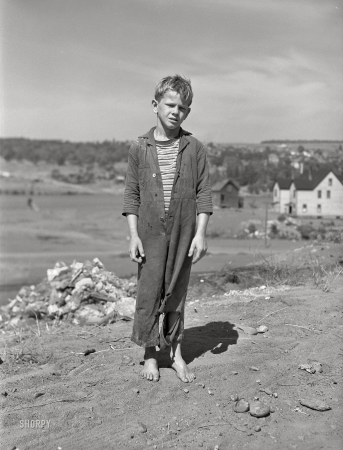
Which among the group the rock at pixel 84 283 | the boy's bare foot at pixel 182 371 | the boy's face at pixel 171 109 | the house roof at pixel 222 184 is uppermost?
the boy's face at pixel 171 109

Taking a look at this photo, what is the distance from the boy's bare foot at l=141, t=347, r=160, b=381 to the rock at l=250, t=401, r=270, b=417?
1.99ft

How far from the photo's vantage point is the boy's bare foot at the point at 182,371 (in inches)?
114

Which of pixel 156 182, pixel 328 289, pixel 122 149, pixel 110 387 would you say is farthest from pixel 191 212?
pixel 122 149

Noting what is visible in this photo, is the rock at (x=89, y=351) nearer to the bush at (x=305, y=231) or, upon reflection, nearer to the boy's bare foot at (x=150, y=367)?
the boy's bare foot at (x=150, y=367)

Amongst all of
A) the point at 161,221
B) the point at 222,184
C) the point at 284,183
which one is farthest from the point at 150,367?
the point at 222,184

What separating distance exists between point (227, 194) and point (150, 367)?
43.9ft

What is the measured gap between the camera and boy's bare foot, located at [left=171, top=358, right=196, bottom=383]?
289 centimetres

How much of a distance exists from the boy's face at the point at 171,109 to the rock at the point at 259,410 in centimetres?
156

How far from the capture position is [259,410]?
254 cm

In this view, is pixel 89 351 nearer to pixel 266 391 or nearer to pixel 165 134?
pixel 266 391

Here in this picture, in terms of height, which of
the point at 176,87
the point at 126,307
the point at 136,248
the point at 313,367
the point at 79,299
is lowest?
the point at 79,299

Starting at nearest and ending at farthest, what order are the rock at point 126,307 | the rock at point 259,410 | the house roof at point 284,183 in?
the rock at point 259,410 → the rock at point 126,307 → the house roof at point 284,183

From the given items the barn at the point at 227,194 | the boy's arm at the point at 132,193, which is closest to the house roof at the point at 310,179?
the barn at the point at 227,194

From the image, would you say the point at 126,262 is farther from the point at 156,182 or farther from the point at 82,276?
the point at 156,182
